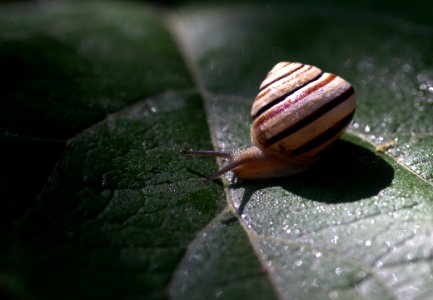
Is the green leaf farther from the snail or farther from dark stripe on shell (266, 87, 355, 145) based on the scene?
dark stripe on shell (266, 87, 355, 145)

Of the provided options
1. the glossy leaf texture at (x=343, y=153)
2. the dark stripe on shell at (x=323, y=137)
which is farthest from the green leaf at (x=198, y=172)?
the dark stripe on shell at (x=323, y=137)

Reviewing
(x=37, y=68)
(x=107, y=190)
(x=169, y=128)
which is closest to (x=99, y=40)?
(x=37, y=68)

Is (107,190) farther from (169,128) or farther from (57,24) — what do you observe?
(57,24)

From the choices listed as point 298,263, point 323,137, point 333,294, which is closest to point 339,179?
point 323,137

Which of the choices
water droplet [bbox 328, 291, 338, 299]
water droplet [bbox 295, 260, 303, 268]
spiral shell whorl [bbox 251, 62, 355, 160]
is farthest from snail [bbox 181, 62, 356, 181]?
water droplet [bbox 328, 291, 338, 299]

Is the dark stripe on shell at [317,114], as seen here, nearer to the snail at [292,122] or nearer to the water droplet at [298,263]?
the snail at [292,122]

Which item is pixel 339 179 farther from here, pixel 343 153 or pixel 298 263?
pixel 298 263

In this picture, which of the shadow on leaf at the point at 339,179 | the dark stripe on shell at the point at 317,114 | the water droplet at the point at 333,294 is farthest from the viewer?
the dark stripe on shell at the point at 317,114

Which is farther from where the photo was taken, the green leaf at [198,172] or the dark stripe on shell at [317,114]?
the dark stripe on shell at [317,114]
